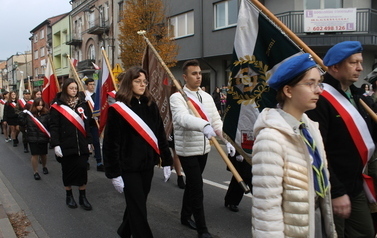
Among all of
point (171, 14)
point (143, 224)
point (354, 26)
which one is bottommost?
point (143, 224)

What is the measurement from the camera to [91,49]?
3972 centimetres

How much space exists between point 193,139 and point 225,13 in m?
17.9

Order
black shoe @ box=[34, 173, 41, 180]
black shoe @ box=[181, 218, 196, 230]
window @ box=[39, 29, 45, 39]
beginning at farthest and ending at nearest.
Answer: window @ box=[39, 29, 45, 39] < black shoe @ box=[34, 173, 41, 180] < black shoe @ box=[181, 218, 196, 230]

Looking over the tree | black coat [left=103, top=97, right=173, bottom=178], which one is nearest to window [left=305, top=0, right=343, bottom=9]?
the tree

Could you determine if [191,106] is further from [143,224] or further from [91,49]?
[91,49]

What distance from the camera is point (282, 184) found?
6.74 feet

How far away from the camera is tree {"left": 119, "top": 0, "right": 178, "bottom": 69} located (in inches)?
789

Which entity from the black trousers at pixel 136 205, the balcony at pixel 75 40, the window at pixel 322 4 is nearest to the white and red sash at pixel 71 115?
the black trousers at pixel 136 205

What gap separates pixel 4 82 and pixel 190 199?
107m

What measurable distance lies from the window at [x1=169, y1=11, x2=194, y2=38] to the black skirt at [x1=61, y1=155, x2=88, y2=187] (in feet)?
61.9

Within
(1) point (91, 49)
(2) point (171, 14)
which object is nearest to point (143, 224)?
(2) point (171, 14)

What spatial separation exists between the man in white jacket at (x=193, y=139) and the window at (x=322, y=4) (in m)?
15.5

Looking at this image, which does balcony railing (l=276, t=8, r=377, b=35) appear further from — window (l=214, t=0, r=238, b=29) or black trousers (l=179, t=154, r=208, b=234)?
black trousers (l=179, t=154, r=208, b=234)

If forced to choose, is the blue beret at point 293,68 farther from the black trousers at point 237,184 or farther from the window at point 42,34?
the window at point 42,34
